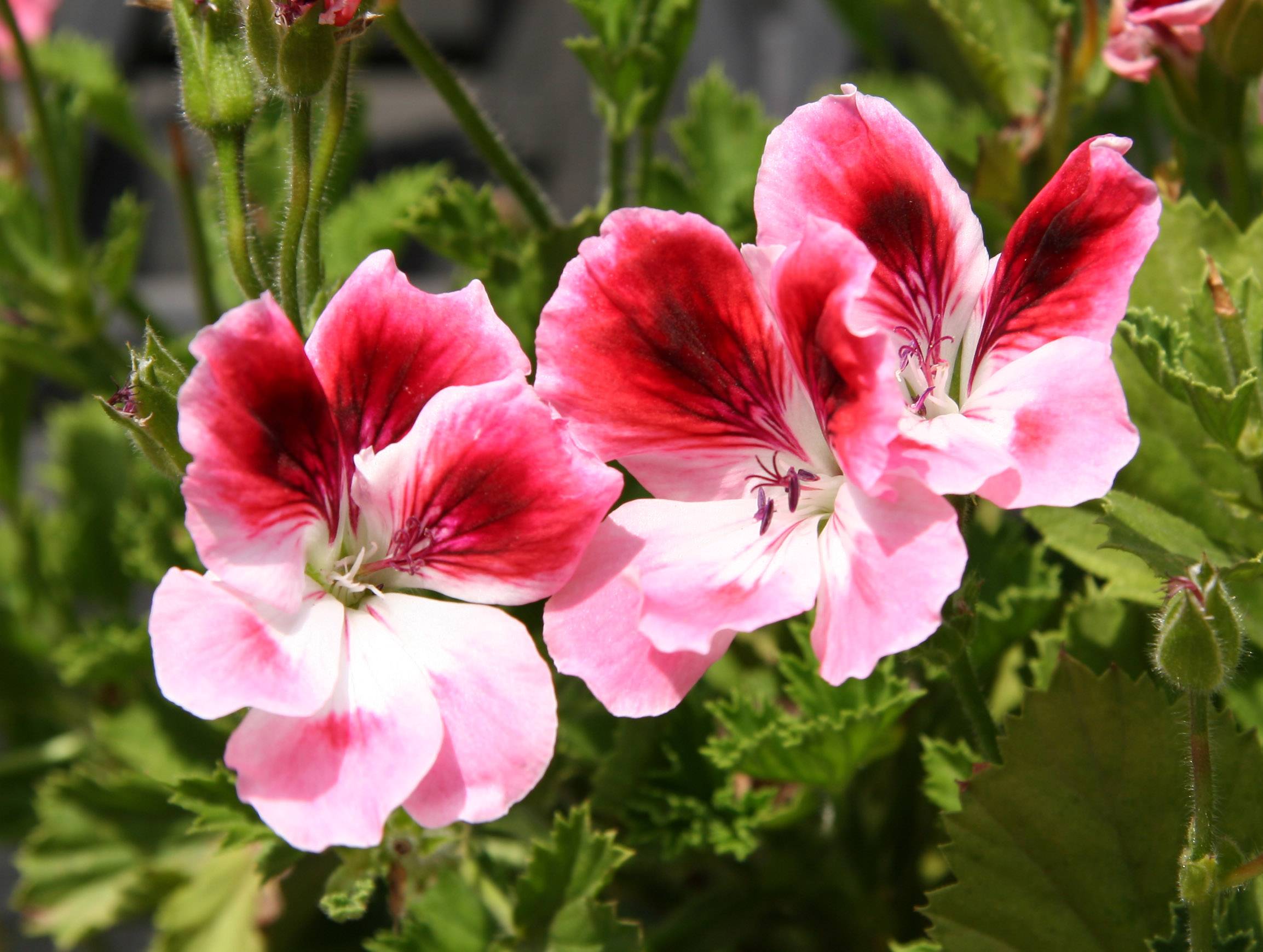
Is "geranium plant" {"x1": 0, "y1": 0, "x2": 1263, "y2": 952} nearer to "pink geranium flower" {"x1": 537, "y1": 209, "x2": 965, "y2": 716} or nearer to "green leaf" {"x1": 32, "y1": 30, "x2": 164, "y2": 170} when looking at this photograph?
"pink geranium flower" {"x1": 537, "y1": 209, "x2": 965, "y2": 716}

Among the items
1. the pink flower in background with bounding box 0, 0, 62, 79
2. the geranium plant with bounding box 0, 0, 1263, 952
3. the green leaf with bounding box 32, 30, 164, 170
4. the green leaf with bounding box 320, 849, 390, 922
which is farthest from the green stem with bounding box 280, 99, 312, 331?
the pink flower in background with bounding box 0, 0, 62, 79

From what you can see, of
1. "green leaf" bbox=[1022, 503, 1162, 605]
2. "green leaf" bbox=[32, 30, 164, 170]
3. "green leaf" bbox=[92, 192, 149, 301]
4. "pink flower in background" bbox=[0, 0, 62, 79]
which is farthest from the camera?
"pink flower in background" bbox=[0, 0, 62, 79]

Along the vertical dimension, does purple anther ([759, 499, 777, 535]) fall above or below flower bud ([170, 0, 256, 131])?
below

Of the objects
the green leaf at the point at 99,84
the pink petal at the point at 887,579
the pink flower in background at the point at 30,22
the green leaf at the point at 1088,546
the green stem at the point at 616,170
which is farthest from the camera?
the pink flower in background at the point at 30,22

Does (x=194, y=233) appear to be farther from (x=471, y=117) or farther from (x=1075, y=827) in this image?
(x=1075, y=827)

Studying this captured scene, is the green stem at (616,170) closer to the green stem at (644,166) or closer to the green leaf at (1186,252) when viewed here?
the green stem at (644,166)

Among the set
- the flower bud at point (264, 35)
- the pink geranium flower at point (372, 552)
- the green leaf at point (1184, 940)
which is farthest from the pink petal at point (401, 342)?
the green leaf at point (1184, 940)

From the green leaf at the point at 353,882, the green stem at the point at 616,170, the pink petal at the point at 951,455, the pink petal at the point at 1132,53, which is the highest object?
the pink petal at the point at 1132,53
